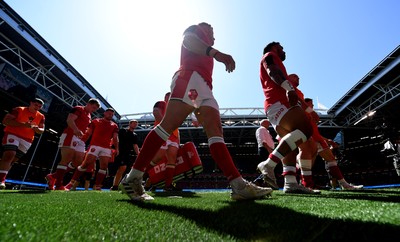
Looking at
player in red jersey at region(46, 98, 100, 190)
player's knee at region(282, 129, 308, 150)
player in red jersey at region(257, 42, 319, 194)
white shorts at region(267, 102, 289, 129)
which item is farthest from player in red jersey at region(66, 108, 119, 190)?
player's knee at region(282, 129, 308, 150)

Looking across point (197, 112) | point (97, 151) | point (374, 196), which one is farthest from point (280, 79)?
point (97, 151)

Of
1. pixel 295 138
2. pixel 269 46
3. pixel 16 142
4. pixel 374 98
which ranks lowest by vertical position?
pixel 295 138

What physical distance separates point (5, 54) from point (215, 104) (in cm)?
1372

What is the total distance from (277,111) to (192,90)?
146 centimetres

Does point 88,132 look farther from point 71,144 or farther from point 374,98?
point 374,98

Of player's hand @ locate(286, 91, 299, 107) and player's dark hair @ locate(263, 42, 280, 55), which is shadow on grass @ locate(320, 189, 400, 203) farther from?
player's dark hair @ locate(263, 42, 280, 55)

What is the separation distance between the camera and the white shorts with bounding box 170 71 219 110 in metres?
2.21

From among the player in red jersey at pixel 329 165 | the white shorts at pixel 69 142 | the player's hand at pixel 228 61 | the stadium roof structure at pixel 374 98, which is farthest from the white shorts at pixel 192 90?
the stadium roof structure at pixel 374 98

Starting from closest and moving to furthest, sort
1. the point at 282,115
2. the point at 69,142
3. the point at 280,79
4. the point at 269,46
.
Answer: the point at 280,79, the point at 282,115, the point at 269,46, the point at 69,142

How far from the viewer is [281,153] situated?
9.52 ft

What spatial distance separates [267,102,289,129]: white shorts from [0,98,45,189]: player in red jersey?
4.63 m

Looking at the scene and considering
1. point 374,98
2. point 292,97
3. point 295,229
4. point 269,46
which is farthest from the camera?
point 374,98

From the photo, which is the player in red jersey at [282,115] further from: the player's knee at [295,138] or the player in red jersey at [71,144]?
the player in red jersey at [71,144]

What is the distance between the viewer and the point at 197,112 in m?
2.37
